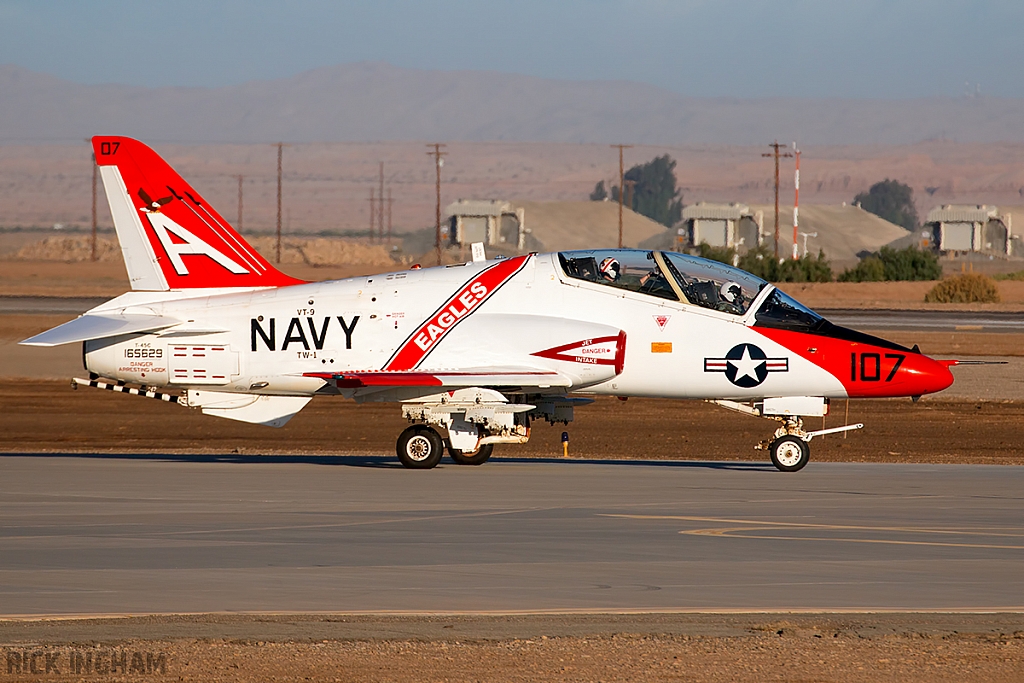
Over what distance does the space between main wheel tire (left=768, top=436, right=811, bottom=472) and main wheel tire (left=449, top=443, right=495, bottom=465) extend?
421 cm

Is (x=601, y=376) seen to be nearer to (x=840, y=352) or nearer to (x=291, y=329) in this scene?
(x=840, y=352)

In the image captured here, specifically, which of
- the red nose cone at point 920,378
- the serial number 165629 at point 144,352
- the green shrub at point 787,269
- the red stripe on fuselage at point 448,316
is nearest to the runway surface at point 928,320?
the green shrub at point 787,269

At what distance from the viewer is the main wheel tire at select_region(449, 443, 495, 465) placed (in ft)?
66.6

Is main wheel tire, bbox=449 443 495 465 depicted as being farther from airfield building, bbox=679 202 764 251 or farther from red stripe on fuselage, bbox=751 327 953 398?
airfield building, bbox=679 202 764 251

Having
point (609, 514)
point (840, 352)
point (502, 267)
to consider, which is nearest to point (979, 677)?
point (609, 514)

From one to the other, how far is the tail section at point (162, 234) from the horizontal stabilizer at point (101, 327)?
0.76 m

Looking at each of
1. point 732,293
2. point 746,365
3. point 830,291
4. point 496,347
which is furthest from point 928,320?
point 496,347

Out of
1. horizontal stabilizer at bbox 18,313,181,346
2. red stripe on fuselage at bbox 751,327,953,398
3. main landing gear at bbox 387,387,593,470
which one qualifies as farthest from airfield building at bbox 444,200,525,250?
red stripe on fuselage at bbox 751,327,953,398

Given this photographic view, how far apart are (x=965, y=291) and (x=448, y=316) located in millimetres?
59544

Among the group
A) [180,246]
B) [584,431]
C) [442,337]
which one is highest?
[180,246]

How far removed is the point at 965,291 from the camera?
73.4m

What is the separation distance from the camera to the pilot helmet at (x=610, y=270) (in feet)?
64.1

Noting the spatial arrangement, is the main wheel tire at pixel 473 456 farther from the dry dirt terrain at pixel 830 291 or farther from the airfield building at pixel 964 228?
the airfield building at pixel 964 228

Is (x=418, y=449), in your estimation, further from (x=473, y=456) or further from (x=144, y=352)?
(x=144, y=352)
